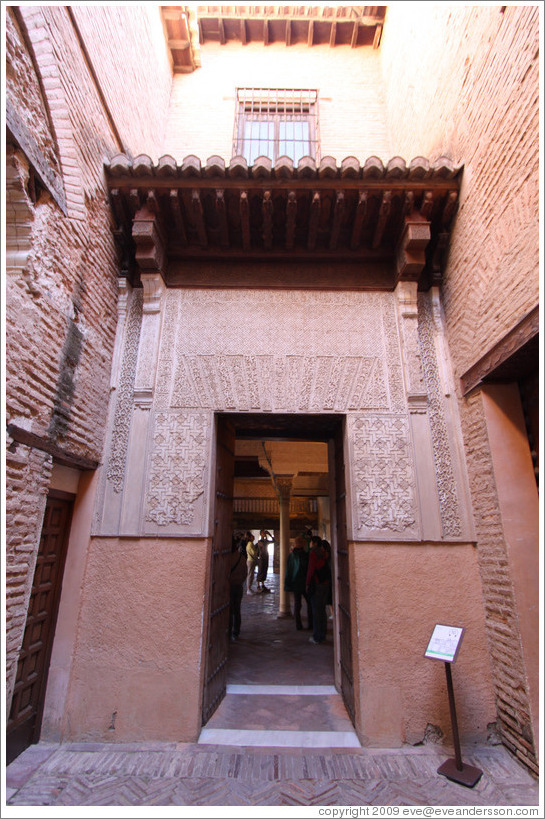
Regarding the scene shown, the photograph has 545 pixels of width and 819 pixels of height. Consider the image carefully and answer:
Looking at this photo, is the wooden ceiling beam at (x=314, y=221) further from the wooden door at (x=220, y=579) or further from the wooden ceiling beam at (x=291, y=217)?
the wooden door at (x=220, y=579)

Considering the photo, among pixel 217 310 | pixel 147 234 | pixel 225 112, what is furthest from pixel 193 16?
pixel 217 310

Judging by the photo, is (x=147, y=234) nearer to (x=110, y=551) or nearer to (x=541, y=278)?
(x=110, y=551)

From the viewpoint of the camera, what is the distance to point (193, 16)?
590cm

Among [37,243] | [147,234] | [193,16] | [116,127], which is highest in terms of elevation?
[193,16]

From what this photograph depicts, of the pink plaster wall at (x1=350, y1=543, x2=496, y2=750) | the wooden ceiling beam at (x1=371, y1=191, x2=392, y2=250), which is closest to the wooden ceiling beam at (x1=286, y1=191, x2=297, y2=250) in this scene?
the wooden ceiling beam at (x1=371, y1=191, x2=392, y2=250)

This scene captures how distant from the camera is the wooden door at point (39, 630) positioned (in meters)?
2.72

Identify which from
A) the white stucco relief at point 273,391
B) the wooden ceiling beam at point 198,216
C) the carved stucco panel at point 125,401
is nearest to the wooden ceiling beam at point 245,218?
the wooden ceiling beam at point 198,216

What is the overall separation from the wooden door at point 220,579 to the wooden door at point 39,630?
122 centimetres

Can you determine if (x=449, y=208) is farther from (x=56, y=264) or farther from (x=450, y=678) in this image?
(x=450, y=678)

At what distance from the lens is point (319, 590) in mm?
5578

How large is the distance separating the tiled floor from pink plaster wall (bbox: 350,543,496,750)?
169mm

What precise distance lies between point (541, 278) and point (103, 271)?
344cm

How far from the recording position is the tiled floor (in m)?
2.32

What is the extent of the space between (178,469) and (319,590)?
3.35 meters
